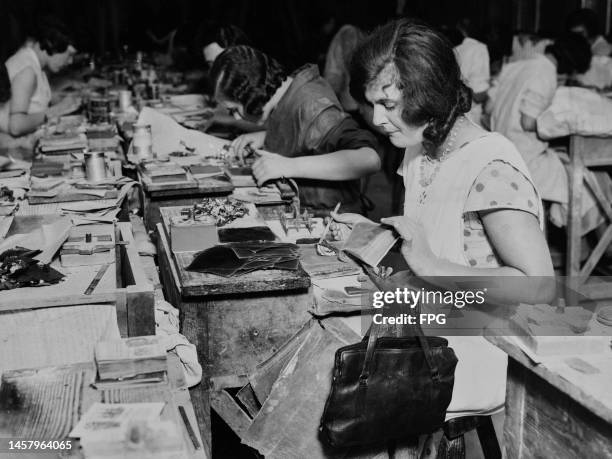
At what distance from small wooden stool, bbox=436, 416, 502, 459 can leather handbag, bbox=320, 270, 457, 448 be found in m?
0.27

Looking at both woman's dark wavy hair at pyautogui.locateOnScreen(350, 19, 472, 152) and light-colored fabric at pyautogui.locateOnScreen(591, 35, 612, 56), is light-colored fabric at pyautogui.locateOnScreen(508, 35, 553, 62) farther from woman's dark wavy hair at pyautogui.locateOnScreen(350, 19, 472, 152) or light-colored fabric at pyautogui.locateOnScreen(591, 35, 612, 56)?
woman's dark wavy hair at pyautogui.locateOnScreen(350, 19, 472, 152)

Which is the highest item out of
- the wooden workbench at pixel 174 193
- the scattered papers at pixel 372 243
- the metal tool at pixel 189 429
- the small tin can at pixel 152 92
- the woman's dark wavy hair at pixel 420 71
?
the woman's dark wavy hair at pixel 420 71

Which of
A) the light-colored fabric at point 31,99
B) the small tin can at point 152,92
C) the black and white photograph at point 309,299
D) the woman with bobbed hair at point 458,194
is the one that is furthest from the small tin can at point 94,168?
the small tin can at point 152,92

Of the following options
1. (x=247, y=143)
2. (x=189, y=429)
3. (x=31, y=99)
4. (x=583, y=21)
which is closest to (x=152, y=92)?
(x=31, y=99)

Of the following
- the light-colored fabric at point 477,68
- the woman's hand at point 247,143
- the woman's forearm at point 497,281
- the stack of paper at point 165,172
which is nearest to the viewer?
the woman's forearm at point 497,281

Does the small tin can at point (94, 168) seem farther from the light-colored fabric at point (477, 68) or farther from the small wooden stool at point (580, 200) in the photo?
the light-colored fabric at point (477, 68)

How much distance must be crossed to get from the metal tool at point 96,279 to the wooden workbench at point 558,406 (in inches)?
44.5

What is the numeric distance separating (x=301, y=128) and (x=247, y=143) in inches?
22.1

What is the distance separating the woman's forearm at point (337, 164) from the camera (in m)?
3.54

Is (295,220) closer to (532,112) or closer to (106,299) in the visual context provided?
(106,299)

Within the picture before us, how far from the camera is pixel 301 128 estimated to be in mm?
3750

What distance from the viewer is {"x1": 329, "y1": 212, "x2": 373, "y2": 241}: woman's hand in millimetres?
2684

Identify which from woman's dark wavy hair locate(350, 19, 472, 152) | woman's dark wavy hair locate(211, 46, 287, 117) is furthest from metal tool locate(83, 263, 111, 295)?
woman's dark wavy hair locate(211, 46, 287, 117)

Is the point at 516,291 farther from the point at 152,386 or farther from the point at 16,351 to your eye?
the point at 16,351
